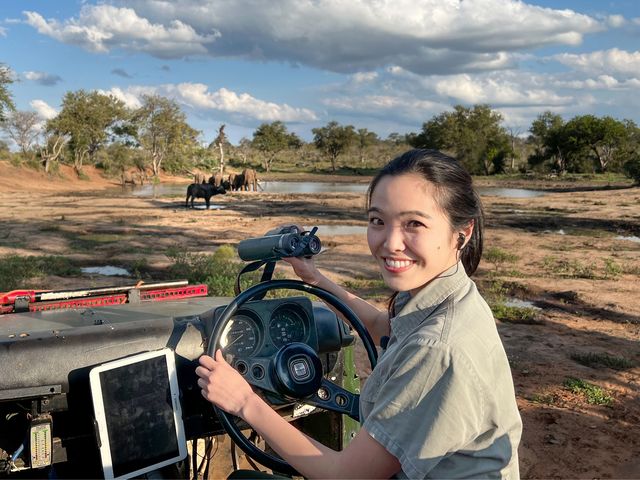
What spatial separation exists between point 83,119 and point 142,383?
166 feet

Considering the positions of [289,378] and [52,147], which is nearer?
[289,378]

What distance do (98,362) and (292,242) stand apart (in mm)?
798

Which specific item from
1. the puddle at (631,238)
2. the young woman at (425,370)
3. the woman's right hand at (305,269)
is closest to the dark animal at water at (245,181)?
the puddle at (631,238)

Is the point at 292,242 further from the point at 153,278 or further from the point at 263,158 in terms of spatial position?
the point at 263,158

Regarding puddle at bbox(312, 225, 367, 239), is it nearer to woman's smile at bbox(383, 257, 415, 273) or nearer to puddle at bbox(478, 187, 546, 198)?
puddle at bbox(478, 187, 546, 198)

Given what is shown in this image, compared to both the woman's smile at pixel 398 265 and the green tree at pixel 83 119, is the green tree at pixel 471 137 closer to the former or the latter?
the green tree at pixel 83 119

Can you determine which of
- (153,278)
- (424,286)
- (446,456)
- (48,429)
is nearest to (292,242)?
(424,286)

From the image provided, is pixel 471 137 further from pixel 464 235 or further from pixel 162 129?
pixel 464 235

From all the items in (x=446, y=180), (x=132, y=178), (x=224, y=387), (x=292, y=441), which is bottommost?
(x=292, y=441)

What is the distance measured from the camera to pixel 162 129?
41.8m

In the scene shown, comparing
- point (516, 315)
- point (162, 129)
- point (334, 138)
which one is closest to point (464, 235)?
point (516, 315)

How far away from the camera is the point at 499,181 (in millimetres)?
46125

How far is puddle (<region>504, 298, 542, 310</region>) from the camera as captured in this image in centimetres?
856

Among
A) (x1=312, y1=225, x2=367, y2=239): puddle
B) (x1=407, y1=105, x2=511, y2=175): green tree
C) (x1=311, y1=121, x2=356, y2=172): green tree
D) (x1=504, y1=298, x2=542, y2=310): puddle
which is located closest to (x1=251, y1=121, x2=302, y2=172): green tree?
(x1=311, y1=121, x2=356, y2=172): green tree
